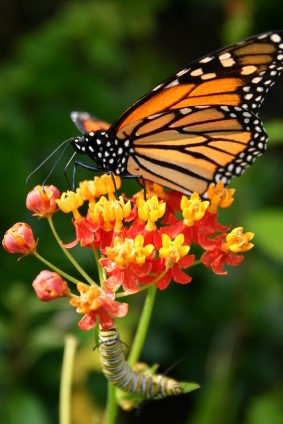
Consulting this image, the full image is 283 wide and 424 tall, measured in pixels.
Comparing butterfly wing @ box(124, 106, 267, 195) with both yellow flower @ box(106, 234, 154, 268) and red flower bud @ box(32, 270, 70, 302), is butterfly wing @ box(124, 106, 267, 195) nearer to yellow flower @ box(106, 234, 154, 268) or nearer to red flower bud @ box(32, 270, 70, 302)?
yellow flower @ box(106, 234, 154, 268)

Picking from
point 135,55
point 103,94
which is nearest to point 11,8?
point 135,55

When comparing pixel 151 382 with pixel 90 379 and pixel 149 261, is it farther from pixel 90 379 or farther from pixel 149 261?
pixel 90 379

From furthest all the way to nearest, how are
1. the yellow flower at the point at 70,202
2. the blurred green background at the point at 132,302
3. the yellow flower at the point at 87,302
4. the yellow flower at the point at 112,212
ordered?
the blurred green background at the point at 132,302 < the yellow flower at the point at 70,202 < the yellow flower at the point at 112,212 < the yellow flower at the point at 87,302

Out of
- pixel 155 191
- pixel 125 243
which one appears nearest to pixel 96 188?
pixel 155 191

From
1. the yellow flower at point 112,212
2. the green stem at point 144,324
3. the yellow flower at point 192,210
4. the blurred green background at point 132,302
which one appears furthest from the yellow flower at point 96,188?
the blurred green background at point 132,302

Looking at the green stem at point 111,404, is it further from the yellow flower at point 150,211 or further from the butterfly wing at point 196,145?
the butterfly wing at point 196,145

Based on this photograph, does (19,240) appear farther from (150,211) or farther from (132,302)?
(132,302)
